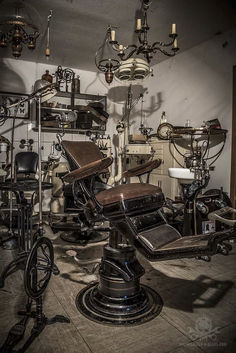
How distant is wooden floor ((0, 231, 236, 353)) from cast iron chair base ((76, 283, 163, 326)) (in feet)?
0.14

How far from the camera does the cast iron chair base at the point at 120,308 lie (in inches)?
64.4

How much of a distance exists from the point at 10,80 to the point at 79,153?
342cm

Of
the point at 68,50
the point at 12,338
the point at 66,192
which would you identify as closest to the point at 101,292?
the point at 12,338

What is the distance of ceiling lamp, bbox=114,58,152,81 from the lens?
3797 millimetres

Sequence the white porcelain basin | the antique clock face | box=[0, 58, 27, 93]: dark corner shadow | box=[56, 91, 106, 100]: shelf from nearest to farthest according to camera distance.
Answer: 1. the white porcelain basin
2. the antique clock face
3. box=[0, 58, 27, 93]: dark corner shadow
4. box=[56, 91, 106, 100]: shelf

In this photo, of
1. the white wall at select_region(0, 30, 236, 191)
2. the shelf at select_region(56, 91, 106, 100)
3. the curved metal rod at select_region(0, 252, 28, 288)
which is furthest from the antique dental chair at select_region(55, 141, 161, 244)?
the shelf at select_region(56, 91, 106, 100)

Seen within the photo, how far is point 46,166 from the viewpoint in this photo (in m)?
4.66

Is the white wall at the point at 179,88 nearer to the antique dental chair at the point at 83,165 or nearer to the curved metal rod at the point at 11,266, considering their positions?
the antique dental chair at the point at 83,165

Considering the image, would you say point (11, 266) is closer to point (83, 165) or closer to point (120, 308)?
point (120, 308)

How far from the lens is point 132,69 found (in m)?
3.94

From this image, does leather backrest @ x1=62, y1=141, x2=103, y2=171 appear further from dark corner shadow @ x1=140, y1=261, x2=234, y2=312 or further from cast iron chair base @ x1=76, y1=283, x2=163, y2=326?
dark corner shadow @ x1=140, y1=261, x2=234, y2=312

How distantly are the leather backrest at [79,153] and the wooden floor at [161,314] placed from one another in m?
0.98

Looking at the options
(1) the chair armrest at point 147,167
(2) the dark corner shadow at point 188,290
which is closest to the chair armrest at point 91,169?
(1) the chair armrest at point 147,167

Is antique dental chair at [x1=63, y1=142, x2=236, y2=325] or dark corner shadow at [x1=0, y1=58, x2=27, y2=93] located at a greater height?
dark corner shadow at [x1=0, y1=58, x2=27, y2=93]
